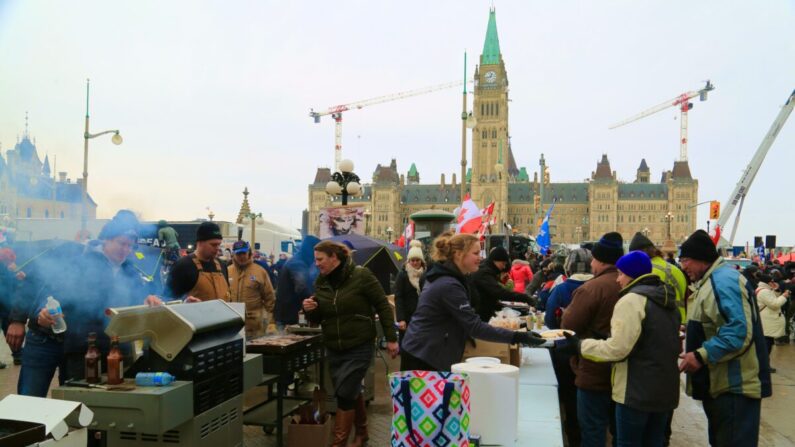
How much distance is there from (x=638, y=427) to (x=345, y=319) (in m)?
2.48

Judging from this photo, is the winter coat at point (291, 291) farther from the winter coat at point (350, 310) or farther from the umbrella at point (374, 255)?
the umbrella at point (374, 255)

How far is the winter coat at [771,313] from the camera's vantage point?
11.3 metres

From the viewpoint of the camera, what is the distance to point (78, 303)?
4.62 metres

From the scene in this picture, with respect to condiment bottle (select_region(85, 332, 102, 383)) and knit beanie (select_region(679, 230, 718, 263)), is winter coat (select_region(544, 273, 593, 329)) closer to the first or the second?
knit beanie (select_region(679, 230, 718, 263))

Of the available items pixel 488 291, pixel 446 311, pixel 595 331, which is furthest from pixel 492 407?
pixel 488 291

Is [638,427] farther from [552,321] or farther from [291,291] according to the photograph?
[291,291]

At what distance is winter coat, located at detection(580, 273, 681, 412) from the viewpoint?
3.92 metres

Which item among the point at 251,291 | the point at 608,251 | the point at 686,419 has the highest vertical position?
the point at 608,251

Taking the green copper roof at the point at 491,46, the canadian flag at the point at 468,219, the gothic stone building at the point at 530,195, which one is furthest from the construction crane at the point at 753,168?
the green copper roof at the point at 491,46

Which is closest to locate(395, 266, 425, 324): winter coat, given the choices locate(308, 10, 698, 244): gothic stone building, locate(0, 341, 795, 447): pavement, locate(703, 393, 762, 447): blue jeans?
locate(0, 341, 795, 447): pavement

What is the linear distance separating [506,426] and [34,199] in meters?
3.49

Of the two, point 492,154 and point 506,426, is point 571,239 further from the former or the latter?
point 506,426

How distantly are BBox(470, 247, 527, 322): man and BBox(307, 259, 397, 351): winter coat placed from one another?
1.69 m

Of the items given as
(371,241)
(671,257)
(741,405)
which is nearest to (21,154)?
(741,405)
